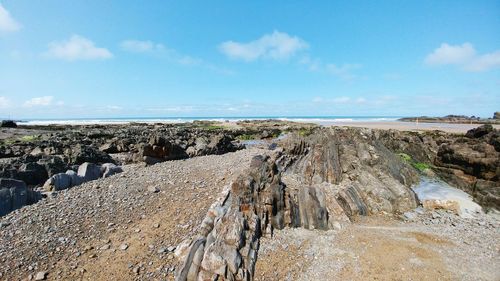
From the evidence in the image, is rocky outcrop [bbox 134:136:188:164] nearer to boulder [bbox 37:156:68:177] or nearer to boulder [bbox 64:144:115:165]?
boulder [bbox 64:144:115:165]

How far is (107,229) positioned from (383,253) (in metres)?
8.88

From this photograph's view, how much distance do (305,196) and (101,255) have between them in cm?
696

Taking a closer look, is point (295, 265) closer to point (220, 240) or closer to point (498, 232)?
point (220, 240)

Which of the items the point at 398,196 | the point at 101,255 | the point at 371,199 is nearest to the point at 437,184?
the point at 398,196

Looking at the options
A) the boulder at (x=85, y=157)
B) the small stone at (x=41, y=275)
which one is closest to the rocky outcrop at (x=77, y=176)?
the boulder at (x=85, y=157)

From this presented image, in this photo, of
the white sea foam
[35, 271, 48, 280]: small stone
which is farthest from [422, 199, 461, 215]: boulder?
[35, 271, 48, 280]: small stone

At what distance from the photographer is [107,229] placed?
30.8 feet

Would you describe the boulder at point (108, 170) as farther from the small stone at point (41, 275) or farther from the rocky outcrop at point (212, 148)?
the small stone at point (41, 275)

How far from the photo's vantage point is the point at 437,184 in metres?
14.6

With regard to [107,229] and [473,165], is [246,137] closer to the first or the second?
[473,165]

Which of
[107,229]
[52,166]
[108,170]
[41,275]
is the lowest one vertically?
[41,275]

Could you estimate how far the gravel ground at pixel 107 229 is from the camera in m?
7.57

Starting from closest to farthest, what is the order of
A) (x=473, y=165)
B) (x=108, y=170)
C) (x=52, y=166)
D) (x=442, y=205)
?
(x=442, y=205) < (x=108, y=170) < (x=52, y=166) < (x=473, y=165)

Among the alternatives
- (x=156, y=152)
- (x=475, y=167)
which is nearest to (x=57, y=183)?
(x=156, y=152)
